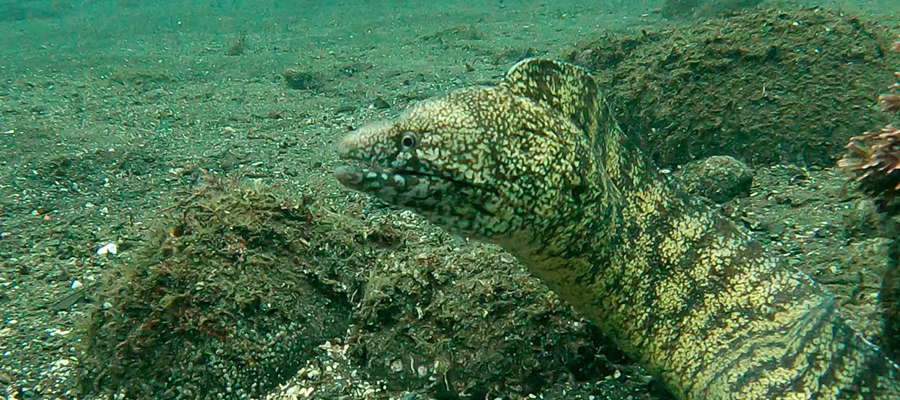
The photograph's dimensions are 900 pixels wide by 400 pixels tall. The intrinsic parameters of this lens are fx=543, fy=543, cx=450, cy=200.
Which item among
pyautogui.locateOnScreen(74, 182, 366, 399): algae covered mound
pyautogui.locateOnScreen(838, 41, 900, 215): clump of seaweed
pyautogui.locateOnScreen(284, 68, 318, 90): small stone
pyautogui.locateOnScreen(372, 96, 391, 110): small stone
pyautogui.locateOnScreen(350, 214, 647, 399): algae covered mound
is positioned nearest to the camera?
pyautogui.locateOnScreen(838, 41, 900, 215): clump of seaweed

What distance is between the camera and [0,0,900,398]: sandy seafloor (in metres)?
3.90

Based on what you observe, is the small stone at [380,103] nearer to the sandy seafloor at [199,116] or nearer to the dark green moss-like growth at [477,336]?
the sandy seafloor at [199,116]

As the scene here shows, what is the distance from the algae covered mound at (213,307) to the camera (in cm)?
293

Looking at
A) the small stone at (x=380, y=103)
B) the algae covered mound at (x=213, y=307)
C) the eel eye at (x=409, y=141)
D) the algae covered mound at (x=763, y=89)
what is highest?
the eel eye at (x=409, y=141)

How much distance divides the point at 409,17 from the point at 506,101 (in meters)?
19.5

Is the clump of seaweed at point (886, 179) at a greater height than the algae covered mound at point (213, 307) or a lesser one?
greater

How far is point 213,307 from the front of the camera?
3023 mm

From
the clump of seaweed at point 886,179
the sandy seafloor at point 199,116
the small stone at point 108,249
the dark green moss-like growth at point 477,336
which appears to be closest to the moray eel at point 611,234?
the clump of seaweed at point 886,179

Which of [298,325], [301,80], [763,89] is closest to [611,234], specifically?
[298,325]

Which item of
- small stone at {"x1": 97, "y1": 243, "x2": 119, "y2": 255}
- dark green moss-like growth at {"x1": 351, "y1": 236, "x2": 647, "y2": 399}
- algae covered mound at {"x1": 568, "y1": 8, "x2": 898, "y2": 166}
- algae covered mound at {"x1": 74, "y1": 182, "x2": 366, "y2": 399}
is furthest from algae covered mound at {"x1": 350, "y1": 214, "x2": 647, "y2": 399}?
algae covered mound at {"x1": 568, "y1": 8, "x2": 898, "y2": 166}

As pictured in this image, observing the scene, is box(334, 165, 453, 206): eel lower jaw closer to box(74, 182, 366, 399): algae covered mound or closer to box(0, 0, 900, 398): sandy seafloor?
box(74, 182, 366, 399): algae covered mound

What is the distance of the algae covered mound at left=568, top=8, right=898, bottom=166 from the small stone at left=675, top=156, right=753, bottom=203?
2.46 ft

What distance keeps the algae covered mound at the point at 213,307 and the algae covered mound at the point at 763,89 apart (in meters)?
4.00

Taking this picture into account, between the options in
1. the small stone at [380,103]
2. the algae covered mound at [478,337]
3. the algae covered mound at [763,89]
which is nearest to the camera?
the algae covered mound at [478,337]
